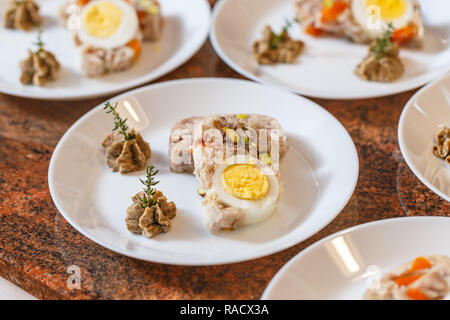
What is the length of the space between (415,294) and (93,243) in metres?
1.50

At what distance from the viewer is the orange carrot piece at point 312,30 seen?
161 inches

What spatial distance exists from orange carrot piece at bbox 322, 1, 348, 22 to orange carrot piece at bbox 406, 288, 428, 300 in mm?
2392

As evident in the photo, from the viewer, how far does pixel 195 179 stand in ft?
9.59

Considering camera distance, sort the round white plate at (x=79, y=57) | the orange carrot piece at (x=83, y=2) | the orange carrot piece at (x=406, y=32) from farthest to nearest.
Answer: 1. the orange carrot piece at (x=83, y=2)
2. the orange carrot piece at (x=406, y=32)
3. the round white plate at (x=79, y=57)

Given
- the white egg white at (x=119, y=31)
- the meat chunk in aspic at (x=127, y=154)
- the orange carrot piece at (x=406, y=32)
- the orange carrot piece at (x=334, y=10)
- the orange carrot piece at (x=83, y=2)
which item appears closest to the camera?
the meat chunk in aspic at (x=127, y=154)

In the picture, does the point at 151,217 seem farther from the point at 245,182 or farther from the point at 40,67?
the point at 40,67

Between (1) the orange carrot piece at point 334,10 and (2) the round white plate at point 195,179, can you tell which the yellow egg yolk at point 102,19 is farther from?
(1) the orange carrot piece at point 334,10

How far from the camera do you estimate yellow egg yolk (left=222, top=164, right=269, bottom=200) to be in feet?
8.38

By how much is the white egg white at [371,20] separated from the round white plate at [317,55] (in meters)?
0.15

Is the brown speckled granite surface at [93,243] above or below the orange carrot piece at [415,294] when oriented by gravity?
below

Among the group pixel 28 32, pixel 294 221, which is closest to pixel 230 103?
pixel 294 221

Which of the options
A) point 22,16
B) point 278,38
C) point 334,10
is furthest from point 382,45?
point 22,16

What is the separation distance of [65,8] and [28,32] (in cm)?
37

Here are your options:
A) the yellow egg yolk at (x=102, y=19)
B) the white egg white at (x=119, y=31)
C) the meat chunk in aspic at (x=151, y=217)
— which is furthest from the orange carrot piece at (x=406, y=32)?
the meat chunk in aspic at (x=151, y=217)
